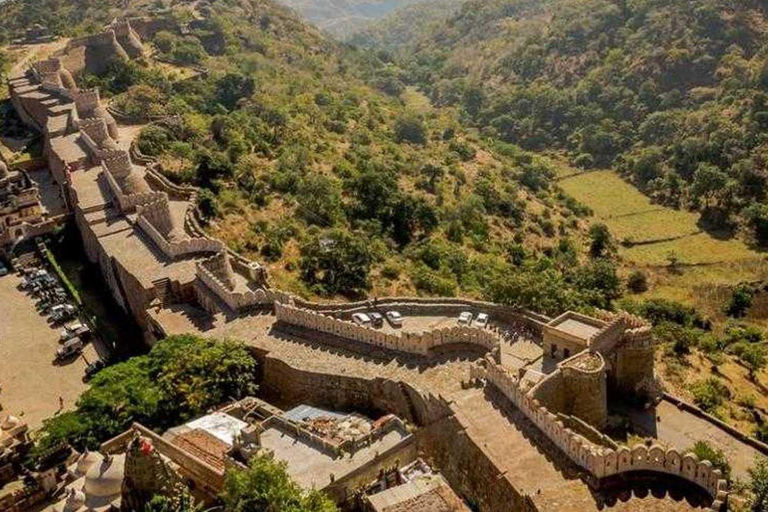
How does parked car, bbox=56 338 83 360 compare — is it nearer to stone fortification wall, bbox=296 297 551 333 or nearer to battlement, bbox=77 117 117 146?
stone fortification wall, bbox=296 297 551 333

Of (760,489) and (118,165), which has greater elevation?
(118,165)

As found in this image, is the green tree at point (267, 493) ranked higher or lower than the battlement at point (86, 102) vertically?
lower

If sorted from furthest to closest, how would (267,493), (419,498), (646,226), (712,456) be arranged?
(646,226), (712,456), (419,498), (267,493)

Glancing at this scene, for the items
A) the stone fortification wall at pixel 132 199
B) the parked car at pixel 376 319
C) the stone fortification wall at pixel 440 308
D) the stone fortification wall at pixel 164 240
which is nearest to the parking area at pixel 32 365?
the stone fortification wall at pixel 164 240

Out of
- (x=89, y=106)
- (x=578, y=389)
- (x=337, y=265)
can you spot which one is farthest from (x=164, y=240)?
(x=89, y=106)

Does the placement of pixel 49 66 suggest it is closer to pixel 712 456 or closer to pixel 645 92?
pixel 712 456

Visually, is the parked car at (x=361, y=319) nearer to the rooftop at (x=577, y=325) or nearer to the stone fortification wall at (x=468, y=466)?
the rooftop at (x=577, y=325)

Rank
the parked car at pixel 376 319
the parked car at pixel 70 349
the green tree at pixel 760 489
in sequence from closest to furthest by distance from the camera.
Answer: the green tree at pixel 760 489 → the parked car at pixel 376 319 → the parked car at pixel 70 349
